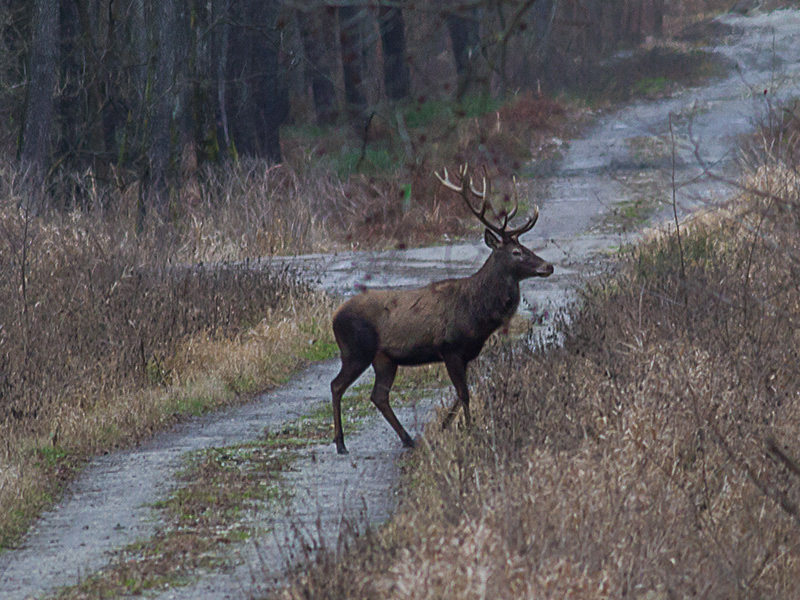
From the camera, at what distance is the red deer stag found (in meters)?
9.05

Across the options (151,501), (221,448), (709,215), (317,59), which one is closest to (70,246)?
(221,448)

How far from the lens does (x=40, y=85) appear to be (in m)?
21.2

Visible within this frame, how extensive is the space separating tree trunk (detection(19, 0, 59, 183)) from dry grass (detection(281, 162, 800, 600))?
1287cm

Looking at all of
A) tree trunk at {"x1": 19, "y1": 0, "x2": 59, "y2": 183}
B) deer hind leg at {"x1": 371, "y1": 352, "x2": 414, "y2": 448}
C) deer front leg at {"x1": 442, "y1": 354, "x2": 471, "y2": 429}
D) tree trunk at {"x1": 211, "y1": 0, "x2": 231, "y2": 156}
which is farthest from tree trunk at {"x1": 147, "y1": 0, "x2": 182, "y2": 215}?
deer front leg at {"x1": 442, "y1": 354, "x2": 471, "y2": 429}

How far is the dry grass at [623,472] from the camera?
18.0 ft

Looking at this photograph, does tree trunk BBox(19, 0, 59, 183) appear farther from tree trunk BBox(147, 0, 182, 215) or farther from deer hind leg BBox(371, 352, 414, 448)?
deer hind leg BBox(371, 352, 414, 448)

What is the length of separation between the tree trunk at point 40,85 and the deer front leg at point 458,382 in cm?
1381

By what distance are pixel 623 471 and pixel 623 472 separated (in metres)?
0.03

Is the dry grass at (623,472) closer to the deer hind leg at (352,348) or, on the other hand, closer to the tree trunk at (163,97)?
the deer hind leg at (352,348)

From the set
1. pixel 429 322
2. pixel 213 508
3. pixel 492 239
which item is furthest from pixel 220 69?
pixel 213 508

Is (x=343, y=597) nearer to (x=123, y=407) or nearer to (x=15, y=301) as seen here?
(x=123, y=407)

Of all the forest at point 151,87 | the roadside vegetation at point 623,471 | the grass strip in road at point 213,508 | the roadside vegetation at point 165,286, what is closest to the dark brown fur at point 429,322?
the roadside vegetation at point 623,471

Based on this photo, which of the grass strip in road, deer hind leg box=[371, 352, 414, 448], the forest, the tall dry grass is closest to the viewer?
the grass strip in road

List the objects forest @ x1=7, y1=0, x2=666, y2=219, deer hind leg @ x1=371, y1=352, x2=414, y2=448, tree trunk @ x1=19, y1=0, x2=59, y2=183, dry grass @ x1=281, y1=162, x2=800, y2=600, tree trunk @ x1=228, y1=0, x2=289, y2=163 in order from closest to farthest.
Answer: dry grass @ x1=281, y1=162, x2=800, y2=600, deer hind leg @ x1=371, y1=352, x2=414, y2=448, forest @ x1=7, y1=0, x2=666, y2=219, tree trunk @ x1=19, y1=0, x2=59, y2=183, tree trunk @ x1=228, y1=0, x2=289, y2=163
